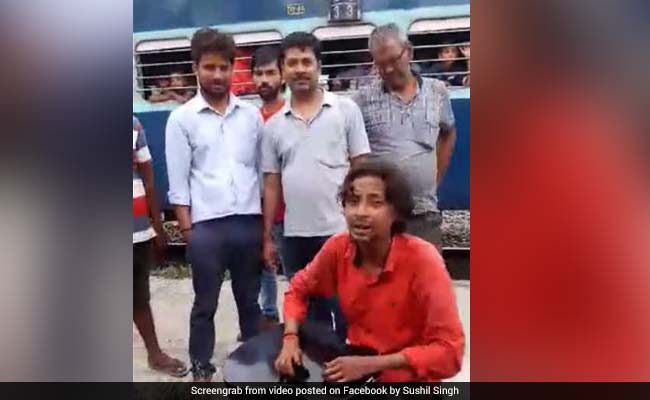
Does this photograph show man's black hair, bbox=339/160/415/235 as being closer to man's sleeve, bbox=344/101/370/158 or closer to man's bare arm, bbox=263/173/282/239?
man's sleeve, bbox=344/101/370/158

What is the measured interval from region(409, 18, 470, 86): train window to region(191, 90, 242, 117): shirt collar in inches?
20.1

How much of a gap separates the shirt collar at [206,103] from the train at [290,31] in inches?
0.8

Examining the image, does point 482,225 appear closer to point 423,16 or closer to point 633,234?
point 633,234

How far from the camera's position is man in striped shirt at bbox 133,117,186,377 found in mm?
1935

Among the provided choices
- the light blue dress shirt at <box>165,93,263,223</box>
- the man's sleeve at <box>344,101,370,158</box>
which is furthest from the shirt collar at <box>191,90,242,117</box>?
the man's sleeve at <box>344,101,370,158</box>

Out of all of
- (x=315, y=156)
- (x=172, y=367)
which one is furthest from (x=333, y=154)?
(x=172, y=367)

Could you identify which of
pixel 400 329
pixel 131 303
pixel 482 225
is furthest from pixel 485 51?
pixel 131 303

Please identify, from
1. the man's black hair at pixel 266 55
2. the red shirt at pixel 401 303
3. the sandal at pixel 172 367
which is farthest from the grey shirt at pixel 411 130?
the sandal at pixel 172 367

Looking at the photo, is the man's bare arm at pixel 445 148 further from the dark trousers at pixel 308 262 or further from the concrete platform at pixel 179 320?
the concrete platform at pixel 179 320

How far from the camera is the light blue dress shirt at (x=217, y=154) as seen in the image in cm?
188

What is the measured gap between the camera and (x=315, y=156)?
1.83 metres

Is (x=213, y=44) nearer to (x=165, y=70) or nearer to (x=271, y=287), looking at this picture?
(x=165, y=70)

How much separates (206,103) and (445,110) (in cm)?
67

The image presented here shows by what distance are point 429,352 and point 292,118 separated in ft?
2.41
